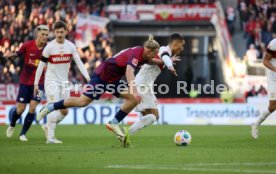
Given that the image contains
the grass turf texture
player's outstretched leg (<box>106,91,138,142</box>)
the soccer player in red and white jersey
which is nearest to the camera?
the grass turf texture

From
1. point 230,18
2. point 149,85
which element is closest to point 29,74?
point 149,85

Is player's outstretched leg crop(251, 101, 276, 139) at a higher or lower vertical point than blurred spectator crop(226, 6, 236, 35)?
lower

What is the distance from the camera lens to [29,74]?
63.0ft

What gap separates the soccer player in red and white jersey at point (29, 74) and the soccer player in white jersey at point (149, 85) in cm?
272

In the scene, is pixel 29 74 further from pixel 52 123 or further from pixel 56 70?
pixel 52 123

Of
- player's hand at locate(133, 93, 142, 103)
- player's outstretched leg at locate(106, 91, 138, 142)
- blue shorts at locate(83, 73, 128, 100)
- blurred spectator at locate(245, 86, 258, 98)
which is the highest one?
blue shorts at locate(83, 73, 128, 100)

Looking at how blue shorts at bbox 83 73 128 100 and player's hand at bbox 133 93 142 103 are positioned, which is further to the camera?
player's hand at bbox 133 93 142 103

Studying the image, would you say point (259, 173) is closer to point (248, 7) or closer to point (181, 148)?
point (181, 148)

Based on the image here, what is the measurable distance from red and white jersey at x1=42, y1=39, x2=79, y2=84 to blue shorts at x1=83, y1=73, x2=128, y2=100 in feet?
5.86

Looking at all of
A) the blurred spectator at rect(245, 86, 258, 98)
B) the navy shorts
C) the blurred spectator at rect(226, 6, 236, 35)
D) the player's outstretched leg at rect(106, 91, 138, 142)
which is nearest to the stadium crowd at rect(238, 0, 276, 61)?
the blurred spectator at rect(226, 6, 236, 35)

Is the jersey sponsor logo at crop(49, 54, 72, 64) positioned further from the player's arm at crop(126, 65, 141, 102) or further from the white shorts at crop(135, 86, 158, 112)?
the player's arm at crop(126, 65, 141, 102)

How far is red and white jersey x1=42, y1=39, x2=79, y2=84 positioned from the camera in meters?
17.5

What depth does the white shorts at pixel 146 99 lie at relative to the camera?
16.9 metres

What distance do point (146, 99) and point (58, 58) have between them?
215 centimetres
